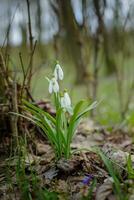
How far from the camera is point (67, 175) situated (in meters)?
2.62

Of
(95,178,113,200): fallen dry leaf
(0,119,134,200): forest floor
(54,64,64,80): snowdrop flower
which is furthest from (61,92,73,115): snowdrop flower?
(95,178,113,200): fallen dry leaf

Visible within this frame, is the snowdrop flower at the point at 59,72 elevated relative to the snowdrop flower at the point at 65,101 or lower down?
elevated

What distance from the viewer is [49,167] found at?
2.69 meters

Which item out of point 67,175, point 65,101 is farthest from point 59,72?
point 67,175

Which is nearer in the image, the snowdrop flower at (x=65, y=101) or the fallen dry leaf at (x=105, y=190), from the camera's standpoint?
the fallen dry leaf at (x=105, y=190)

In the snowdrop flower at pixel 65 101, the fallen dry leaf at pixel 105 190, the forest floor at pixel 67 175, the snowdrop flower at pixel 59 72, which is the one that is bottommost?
the fallen dry leaf at pixel 105 190

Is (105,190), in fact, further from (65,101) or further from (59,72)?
(59,72)

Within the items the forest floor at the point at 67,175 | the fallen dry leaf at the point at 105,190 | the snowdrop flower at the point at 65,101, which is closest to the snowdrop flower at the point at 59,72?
the snowdrop flower at the point at 65,101

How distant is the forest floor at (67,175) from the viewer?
90.4 inches

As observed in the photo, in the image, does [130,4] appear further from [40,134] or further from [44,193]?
[44,193]

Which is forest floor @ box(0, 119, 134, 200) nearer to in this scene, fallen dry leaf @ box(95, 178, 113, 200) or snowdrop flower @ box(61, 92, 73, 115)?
fallen dry leaf @ box(95, 178, 113, 200)

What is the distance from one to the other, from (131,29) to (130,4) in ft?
5.49

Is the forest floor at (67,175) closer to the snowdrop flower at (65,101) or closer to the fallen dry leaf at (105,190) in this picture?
the fallen dry leaf at (105,190)

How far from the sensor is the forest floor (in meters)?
2.29
